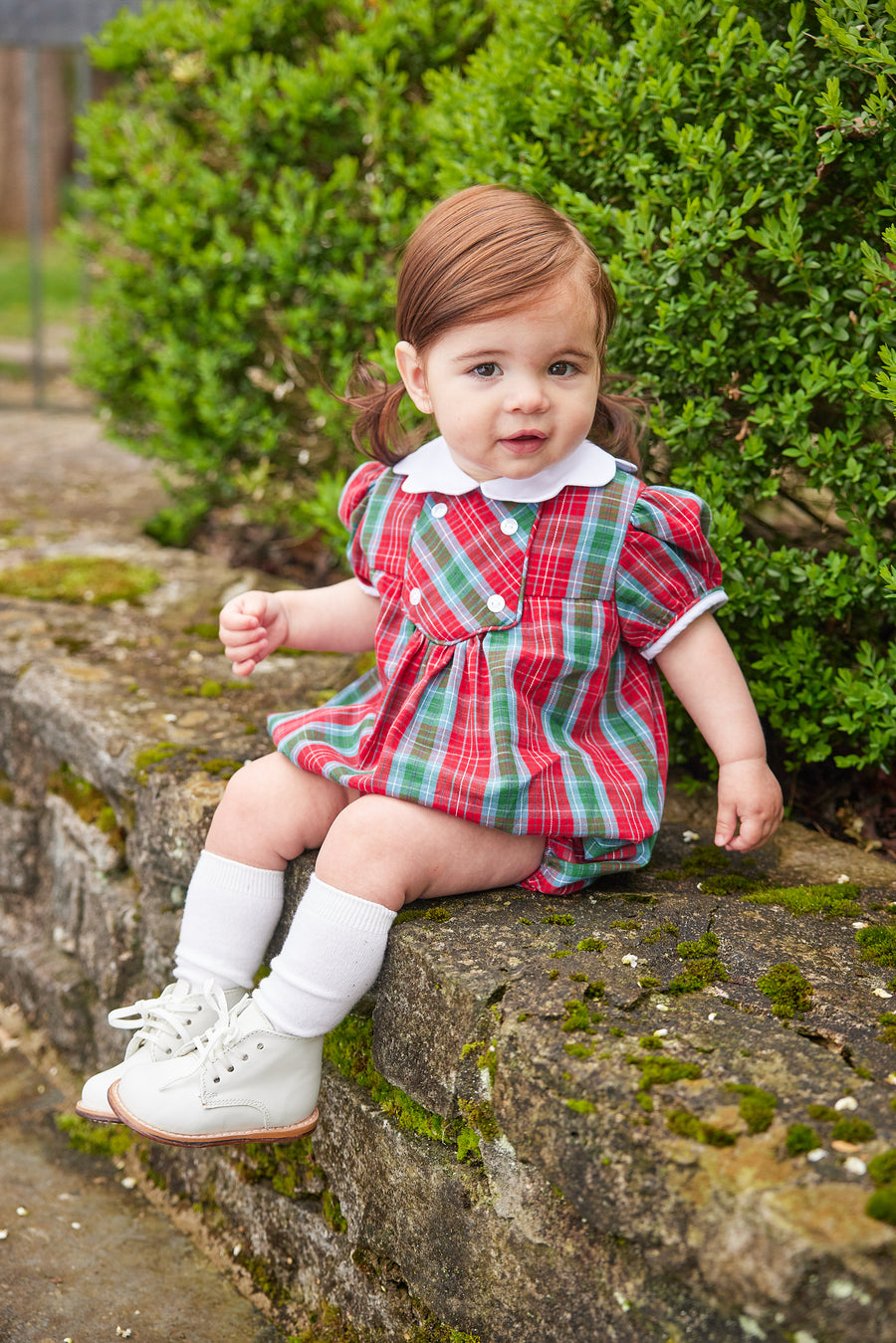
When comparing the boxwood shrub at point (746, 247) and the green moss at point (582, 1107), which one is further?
the boxwood shrub at point (746, 247)

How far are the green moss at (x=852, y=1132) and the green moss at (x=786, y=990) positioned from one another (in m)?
0.24

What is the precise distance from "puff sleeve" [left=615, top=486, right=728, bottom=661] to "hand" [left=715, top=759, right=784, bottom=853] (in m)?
0.24

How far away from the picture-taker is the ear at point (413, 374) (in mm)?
1949

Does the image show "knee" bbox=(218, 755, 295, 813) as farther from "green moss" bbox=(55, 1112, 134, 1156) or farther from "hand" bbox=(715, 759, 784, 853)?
"green moss" bbox=(55, 1112, 134, 1156)

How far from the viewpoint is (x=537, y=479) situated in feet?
6.18

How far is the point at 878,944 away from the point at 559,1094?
592mm

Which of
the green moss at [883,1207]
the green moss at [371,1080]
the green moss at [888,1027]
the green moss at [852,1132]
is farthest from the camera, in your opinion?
the green moss at [371,1080]

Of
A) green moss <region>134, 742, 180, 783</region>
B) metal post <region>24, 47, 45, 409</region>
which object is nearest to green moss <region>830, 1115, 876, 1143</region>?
green moss <region>134, 742, 180, 783</region>

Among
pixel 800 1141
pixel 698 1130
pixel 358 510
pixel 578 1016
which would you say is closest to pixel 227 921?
pixel 578 1016

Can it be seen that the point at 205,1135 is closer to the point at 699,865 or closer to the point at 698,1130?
the point at 698,1130

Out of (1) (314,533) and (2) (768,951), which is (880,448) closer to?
(2) (768,951)

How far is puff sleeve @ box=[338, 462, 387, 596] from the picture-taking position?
2.18m

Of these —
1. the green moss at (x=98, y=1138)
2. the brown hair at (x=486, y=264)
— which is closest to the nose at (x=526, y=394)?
the brown hair at (x=486, y=264)

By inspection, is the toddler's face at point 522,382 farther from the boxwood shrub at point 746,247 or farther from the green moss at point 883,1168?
the green moss at point 883,1168
